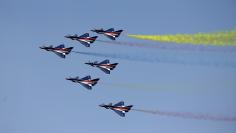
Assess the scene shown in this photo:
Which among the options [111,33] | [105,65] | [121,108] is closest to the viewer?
[121,108]

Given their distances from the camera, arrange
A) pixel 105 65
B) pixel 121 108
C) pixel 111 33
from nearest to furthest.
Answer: pixel 121 108
pixel 111 33
pixel 105 65

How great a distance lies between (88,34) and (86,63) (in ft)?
12.5

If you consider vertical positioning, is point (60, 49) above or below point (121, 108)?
above

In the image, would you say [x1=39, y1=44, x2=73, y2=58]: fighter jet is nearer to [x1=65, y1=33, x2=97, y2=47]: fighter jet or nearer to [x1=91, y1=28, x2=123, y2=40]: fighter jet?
[x1=65, y1=33, x2=97, y2=47]: fighter jet

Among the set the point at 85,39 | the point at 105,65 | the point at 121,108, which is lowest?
→ the point at 121,108

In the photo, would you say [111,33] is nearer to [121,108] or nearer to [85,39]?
[85,39]

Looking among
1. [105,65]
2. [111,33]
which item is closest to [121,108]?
[105,65]

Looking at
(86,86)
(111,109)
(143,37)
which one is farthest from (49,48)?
(143,37)

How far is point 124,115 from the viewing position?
233 ft

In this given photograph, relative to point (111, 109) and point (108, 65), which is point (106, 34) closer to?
point (108, 65)

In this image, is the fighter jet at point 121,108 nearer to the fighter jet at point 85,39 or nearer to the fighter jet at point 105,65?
the fighter jet at point 105,65

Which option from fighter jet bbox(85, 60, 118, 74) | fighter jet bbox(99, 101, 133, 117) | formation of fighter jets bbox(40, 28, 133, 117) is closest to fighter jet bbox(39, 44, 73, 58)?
formation of fighter jets bbox(40, 28, 133, 117)

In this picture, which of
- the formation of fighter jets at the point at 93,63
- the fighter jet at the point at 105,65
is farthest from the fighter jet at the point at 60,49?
the fighter jet at the point at 105,65

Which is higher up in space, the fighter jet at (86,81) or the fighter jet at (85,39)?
the fighter jet at (85,39)
